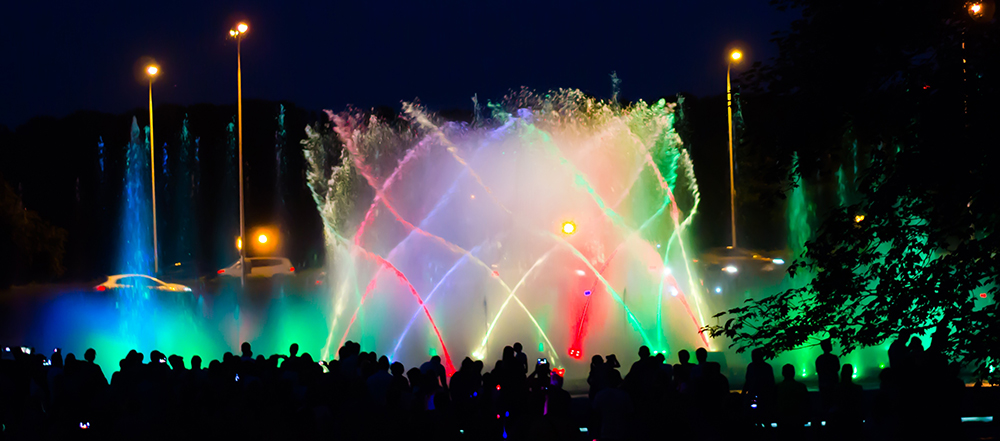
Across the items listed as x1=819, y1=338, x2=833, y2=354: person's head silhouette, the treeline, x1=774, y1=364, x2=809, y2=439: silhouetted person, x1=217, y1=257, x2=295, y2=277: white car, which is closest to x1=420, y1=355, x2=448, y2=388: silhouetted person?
x1=774, y1=364, x2=809, y2=439: silhouetted person

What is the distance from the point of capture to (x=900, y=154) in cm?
736

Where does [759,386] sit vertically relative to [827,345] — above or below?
below

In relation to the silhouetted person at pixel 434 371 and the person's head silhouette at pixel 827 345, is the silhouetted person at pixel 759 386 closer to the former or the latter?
the person's head silhouette at pixel 827 345

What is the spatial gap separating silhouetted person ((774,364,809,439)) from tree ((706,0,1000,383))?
658mm

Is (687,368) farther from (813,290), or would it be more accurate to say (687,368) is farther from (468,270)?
(468,270)

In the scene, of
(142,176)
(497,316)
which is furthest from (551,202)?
(142,176)

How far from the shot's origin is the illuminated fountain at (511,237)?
23.1 m

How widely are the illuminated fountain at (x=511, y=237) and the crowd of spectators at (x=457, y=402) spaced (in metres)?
9.78

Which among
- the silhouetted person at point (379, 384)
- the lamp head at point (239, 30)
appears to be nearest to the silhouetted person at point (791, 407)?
the silhouetted person at point (379, 384)

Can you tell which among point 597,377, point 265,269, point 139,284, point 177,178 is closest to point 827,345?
point 597,377

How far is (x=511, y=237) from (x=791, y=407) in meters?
32.7

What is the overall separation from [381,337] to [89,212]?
132 feet

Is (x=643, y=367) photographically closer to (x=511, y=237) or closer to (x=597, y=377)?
(x=597, y=377)

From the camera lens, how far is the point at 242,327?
25.9 m
